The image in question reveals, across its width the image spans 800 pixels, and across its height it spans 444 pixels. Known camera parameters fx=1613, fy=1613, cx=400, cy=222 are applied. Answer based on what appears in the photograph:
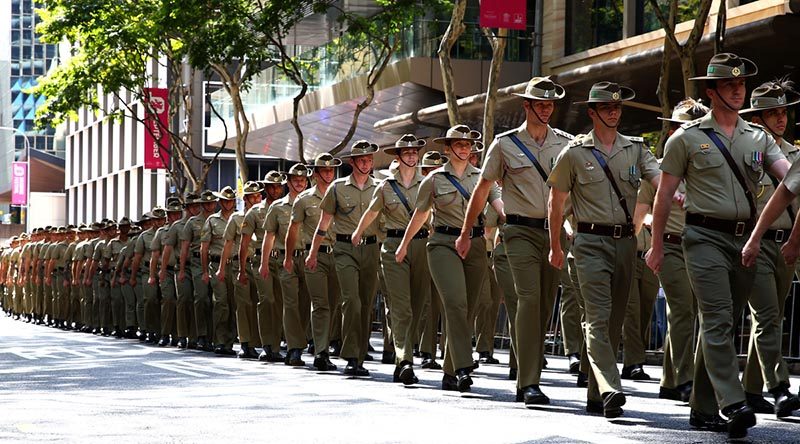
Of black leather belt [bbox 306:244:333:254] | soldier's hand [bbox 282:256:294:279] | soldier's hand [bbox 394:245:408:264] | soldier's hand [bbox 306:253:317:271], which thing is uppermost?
soldier's hand [bbox 394:245:408:264]

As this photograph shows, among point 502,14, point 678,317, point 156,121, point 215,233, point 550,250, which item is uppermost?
point 502,14

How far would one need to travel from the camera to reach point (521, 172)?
11.5m

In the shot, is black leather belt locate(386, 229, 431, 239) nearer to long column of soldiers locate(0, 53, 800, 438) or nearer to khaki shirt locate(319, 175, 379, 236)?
long column of soldiers locate(0, 53, 800, 438)

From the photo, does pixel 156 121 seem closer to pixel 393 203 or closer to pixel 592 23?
pixel 592 23

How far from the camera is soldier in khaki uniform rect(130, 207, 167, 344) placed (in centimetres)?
2555

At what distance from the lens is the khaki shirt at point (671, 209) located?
1220cm

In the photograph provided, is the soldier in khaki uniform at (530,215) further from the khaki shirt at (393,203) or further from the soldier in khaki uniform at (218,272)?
the soldier in khaki uniform at (218,272)

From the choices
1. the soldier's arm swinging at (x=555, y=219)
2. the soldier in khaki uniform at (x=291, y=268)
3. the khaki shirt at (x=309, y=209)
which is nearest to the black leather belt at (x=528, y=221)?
the soldier's arm swinging at (x=555, y=219)

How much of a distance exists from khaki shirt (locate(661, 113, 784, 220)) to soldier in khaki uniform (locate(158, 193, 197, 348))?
1381 centimetres

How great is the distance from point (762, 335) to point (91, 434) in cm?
417

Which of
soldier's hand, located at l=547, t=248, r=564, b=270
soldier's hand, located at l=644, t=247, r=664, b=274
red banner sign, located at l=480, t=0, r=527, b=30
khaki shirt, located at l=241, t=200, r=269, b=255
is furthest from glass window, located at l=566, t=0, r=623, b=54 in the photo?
soldier's hand, located at l=644, t=247, r=664, b=274

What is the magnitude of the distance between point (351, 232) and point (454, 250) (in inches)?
112

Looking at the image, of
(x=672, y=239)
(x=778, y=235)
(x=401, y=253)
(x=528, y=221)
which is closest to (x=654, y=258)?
(x=778, y=235)

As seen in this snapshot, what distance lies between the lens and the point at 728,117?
9.34 metres
